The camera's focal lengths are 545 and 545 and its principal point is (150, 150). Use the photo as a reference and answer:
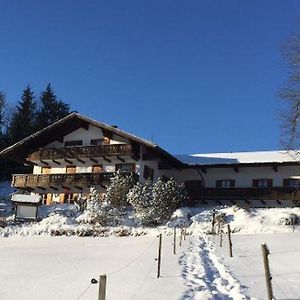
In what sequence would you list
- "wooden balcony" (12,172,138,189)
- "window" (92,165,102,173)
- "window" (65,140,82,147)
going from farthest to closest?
"window" (65,140,82,147), "window" (92,165,102,173), "wooden balcony" (12,172,138,189)

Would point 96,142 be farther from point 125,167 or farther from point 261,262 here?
point 261,262

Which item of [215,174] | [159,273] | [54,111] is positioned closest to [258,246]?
[159,273]

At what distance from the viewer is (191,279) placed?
1331 centimetres

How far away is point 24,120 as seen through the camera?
2258 inches

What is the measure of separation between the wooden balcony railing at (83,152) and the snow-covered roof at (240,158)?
5144mm

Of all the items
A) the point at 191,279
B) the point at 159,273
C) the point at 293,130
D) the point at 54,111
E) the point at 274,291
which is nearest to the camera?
the point at 274,291

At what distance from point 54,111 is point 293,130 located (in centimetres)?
3653

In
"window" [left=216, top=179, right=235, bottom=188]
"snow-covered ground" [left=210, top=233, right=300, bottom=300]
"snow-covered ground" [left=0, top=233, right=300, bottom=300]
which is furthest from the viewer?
"window" [left=216, top=179, right=235, bottom=188]

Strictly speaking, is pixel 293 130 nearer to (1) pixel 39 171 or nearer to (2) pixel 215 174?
(2) pixel 215 174

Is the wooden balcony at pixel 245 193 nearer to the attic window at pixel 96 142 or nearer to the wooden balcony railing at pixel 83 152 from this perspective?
the wooden balcony railing at pixel 83 152

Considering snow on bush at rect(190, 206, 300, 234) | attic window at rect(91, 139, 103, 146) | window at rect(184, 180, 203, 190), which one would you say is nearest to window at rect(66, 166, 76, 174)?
attic window at rect(91, 139, 103, 146)

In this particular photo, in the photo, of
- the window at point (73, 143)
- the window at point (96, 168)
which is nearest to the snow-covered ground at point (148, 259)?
the window at point (96, 168)

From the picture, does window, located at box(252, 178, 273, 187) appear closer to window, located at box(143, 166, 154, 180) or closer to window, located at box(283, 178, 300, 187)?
window, located at box(283, 178, 300, 187)

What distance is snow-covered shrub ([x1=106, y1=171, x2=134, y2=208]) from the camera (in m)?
32.2
